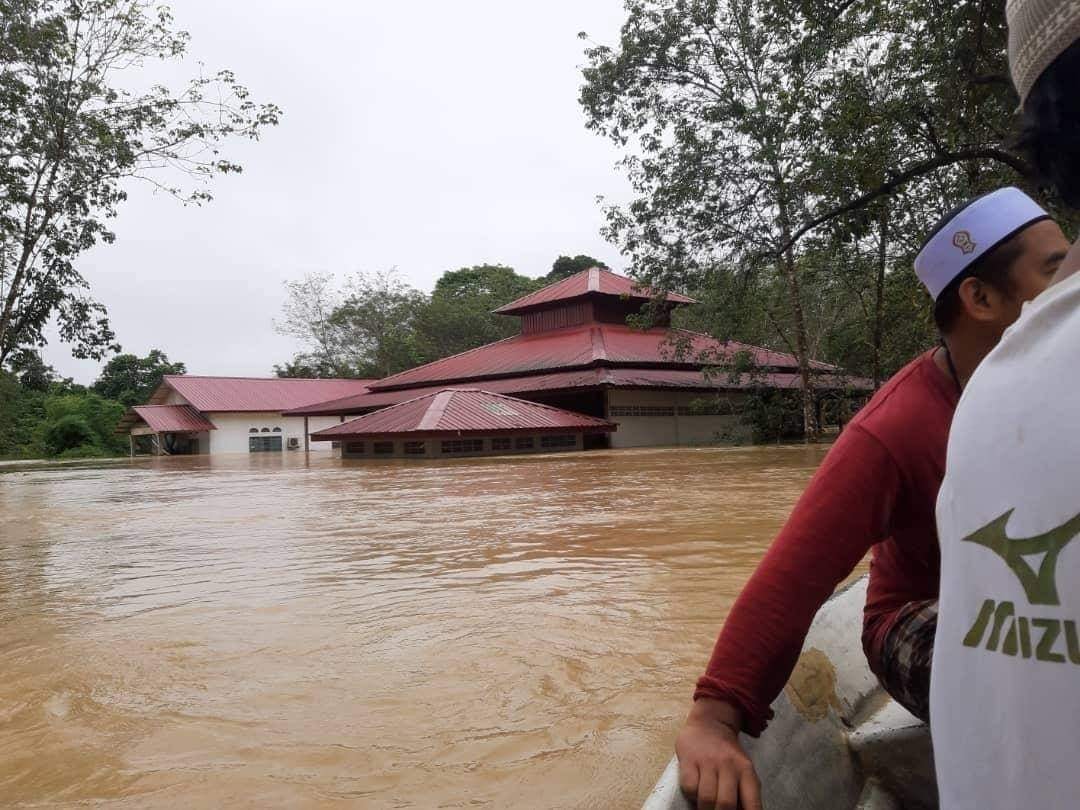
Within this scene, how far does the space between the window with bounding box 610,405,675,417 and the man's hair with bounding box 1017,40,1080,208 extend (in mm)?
20068

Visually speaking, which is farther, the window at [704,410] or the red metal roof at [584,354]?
the window at [704,410]

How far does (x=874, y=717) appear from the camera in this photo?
1.42m

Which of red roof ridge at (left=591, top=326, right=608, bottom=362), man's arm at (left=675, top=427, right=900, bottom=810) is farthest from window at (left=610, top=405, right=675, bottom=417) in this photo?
man's arm at (left=675, top=427, right=900, bottom=810)

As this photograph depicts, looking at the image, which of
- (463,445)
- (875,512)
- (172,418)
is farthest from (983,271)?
(172,418)

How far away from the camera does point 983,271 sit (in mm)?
1129

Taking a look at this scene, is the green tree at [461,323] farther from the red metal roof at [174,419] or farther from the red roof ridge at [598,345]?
the red roof ridge at [598,345]

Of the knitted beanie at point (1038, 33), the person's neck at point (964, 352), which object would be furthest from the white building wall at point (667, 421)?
the knitted beanie at point (1038, 33)

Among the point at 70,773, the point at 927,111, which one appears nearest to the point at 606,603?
the point at 70,773

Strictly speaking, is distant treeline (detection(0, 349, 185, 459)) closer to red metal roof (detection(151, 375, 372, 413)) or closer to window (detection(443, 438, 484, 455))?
red metal roof (detection(151, 375, 372, 413))

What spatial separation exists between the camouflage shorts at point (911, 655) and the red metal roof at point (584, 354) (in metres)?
17.8

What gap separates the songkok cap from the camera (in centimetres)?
108

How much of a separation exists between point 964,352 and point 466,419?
17386mm

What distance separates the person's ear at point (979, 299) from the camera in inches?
44.5

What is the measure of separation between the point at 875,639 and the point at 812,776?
0.95 feet
